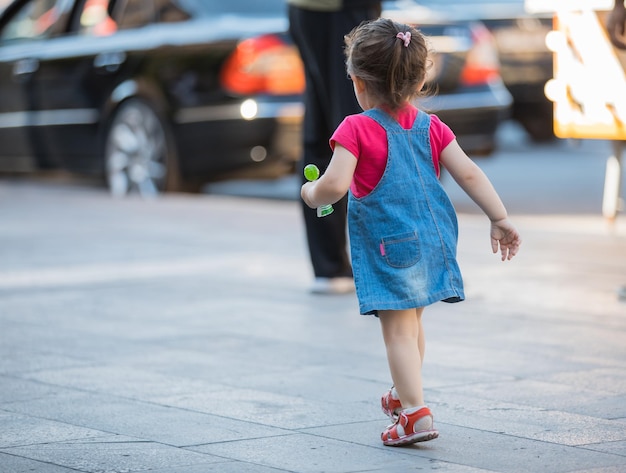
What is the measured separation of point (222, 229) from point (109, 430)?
4.78 metres

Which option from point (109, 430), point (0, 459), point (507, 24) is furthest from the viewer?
point (507, 24)

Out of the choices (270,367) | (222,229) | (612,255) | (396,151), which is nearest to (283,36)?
(222,229)

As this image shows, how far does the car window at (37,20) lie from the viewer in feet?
37.4

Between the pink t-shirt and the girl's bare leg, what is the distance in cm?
37

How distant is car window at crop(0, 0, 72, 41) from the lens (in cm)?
1139

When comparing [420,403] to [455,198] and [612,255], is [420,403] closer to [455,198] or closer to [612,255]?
[612,255]

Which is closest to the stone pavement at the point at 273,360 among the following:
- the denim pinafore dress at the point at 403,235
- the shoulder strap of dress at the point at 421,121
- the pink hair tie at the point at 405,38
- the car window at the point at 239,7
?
the denim pinafore dress at the point at 403,235

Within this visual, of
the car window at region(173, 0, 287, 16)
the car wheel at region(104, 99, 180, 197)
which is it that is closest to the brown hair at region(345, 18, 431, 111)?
the car window at region(173, 0, 287, 16)

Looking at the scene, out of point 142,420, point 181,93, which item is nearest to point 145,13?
point 181,93

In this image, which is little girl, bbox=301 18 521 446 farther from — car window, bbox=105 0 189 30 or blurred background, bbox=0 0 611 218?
car window, bbox=105 0 189 30

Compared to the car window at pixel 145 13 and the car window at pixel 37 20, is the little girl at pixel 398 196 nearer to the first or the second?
the car window at pixel 145 13

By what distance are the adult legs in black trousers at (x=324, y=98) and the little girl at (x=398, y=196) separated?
2431 mm

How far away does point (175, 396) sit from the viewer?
4.59 metres

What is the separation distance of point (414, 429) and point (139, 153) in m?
6.95
